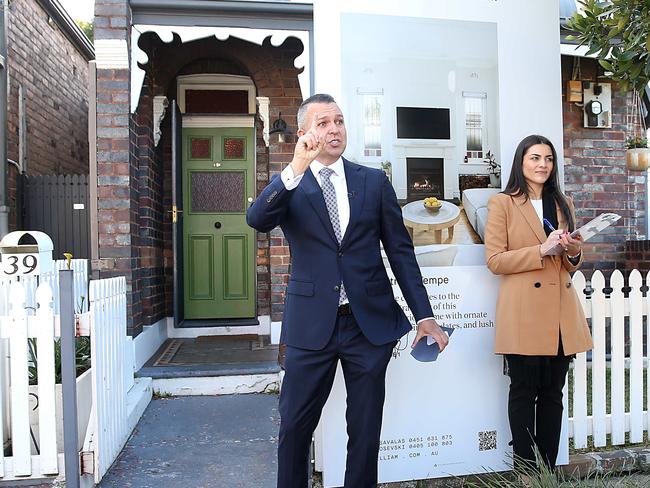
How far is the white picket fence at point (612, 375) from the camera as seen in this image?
3.36 m

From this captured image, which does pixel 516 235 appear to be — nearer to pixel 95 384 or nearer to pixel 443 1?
pixel 443 1

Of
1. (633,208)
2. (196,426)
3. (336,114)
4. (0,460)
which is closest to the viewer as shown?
(336,114)

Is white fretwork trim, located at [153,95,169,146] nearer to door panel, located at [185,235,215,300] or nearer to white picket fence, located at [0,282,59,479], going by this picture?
door panel, located at [185,235,215,300]

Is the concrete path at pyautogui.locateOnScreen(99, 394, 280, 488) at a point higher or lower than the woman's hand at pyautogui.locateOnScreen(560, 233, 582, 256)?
lower

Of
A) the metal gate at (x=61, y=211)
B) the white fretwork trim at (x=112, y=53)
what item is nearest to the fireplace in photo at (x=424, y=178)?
the white fretwork trim at (x=112, y=53)

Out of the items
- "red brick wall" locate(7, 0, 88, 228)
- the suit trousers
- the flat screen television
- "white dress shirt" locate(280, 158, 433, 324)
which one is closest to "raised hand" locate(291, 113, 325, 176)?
"white dress shirt" locate(280, 158, 433, 324)

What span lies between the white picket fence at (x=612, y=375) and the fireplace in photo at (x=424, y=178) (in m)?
1.25

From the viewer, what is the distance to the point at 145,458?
11.4 feet

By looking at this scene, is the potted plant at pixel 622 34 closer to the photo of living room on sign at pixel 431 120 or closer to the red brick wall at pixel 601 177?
the photo of living room on sign at pixel 431 120

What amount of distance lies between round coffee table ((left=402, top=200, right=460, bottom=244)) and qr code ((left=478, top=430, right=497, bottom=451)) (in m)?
1.06

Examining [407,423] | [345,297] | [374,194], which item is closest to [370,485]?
[407,423]

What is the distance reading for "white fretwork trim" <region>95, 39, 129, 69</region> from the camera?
4.59 meters

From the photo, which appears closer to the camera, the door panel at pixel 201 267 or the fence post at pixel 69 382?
the fence post at pixel 69 382

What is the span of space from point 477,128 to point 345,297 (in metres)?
1.29
